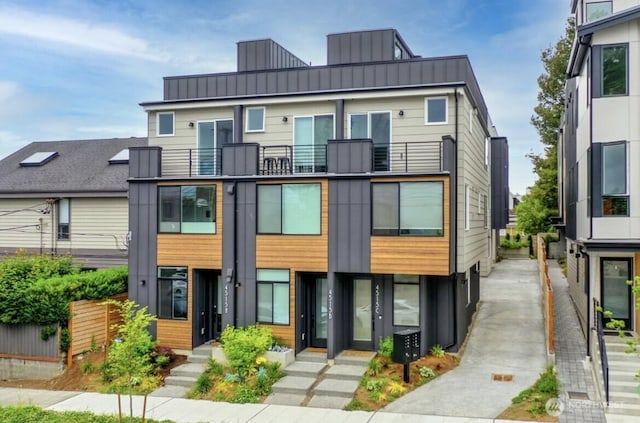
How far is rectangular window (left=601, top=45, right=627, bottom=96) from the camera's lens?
14.2 m

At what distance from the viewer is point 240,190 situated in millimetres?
17141

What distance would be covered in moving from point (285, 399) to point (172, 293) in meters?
5.83

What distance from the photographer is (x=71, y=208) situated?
2427cm

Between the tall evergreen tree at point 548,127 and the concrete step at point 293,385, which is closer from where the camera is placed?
the concrete step at point 293,385

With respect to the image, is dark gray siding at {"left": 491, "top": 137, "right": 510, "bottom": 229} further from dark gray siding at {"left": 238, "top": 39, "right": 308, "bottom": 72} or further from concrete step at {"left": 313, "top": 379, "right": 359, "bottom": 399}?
concrete step at {"left": 313, "top": 379, "right": 359, "bottom": 399}

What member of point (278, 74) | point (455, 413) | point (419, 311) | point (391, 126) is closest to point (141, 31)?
point (278, 74)

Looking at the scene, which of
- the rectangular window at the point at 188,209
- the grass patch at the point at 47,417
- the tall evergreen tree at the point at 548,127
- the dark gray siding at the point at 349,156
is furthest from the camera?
the tall evergreen tree at the point at 548,127

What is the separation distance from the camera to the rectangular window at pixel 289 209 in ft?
53.9

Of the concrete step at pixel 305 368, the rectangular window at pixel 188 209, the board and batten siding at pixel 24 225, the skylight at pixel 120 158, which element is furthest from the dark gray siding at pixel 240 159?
the board and batten siding at pixel 24 225

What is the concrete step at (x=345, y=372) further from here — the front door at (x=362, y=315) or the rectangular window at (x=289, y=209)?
the rectangular window at (x=289, y=209)

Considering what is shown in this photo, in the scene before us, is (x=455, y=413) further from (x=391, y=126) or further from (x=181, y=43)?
(x=181, y=43)

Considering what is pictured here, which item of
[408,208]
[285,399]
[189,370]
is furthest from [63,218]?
[408,208]

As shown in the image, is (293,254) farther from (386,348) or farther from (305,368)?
(386,348)

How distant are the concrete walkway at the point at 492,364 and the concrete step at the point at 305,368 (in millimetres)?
2771
